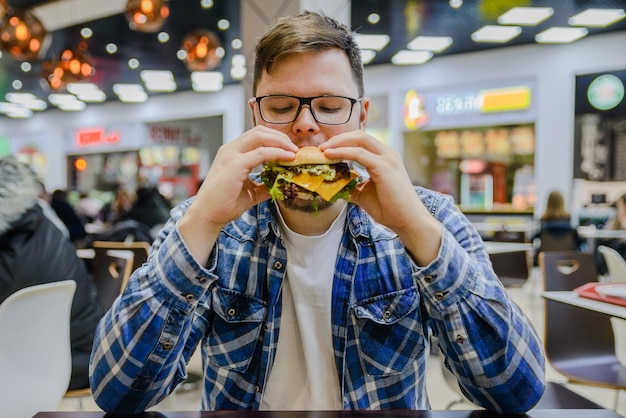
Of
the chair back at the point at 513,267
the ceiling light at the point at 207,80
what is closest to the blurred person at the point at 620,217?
the chair back at the point at 513,267

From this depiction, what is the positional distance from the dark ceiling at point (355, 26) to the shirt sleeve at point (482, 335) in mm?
6290

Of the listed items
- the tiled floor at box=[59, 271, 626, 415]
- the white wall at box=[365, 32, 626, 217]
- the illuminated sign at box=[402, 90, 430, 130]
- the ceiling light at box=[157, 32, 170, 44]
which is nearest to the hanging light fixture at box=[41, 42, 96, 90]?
the ceiling light at box=[157, 32, 170, 44]

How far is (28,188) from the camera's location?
2.18 m

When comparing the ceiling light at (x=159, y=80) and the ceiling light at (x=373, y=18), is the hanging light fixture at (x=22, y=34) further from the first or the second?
the ceiling light at (x=159, y=80)

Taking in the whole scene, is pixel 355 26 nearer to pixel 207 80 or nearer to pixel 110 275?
pixel 207 80

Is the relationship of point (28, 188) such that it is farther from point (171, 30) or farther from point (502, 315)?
point (171, 30)

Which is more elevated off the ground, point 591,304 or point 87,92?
point 87,92

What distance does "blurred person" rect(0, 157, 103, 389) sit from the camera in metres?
2.13

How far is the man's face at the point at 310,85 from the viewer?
1275 millimetres

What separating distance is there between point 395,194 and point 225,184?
40cm

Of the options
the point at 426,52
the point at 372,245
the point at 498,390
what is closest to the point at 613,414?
the point at 498,390

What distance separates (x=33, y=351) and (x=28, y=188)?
0.76 meters

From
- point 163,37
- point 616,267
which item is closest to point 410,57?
point 163,37

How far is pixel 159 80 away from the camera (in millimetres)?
12391
